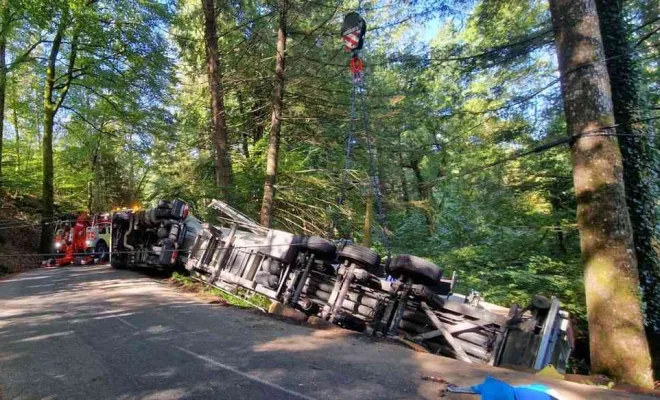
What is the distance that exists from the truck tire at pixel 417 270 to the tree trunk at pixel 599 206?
2068 mm

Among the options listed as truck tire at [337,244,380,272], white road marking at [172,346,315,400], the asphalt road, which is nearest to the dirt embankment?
the asphalt road

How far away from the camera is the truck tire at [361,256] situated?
24.6 ft

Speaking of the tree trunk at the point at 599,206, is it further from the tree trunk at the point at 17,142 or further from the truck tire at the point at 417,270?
the tree trunk at the point at 17,142

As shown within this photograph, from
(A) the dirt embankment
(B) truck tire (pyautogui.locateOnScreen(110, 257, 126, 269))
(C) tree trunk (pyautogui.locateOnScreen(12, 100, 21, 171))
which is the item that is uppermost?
(C) tree trunk (pyautogui.locateOnScreen(12, 100, 21, 171))

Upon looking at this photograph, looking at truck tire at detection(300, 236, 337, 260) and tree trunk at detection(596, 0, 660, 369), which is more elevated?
tree trunk at detection(596, 0, 660, 369)

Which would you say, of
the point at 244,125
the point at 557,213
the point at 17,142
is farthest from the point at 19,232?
the point at 557,213

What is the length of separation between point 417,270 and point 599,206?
2.62 m

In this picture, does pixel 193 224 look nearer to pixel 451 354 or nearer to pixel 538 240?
pixel 451 354

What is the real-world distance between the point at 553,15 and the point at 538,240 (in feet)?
27.7

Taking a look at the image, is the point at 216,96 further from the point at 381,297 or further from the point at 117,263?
the point at 381,297

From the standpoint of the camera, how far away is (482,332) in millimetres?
6531

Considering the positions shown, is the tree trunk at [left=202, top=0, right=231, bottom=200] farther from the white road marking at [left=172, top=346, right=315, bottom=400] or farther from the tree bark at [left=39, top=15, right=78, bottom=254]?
the tree bark at [left=39, top=15, right=78, bottom=254]

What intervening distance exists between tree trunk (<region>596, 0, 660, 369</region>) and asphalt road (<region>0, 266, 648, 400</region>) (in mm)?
4823

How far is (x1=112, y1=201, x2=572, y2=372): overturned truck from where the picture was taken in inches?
241
